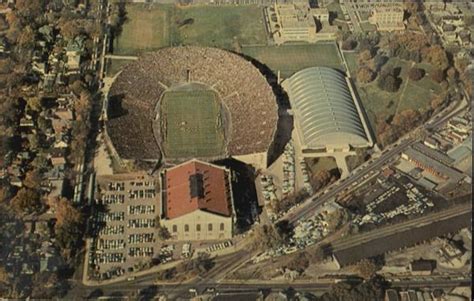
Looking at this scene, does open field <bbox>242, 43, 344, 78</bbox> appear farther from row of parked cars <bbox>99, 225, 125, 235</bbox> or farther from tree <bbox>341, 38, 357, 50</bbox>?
row of parked cars <bbox>99, 225, 125, 235</bbox>

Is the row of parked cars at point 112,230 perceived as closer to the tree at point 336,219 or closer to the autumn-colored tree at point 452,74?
the tree at point 336,219

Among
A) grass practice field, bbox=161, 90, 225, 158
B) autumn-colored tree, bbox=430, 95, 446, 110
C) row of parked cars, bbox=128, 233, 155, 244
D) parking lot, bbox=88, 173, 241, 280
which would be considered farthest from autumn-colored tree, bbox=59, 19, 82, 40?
autumn-colored tree, bbox=430, 95, 446, 110

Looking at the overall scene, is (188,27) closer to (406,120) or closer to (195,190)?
(406,120)

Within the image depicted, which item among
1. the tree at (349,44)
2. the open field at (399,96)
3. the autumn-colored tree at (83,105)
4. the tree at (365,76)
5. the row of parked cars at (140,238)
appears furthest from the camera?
the tree at (349,44)

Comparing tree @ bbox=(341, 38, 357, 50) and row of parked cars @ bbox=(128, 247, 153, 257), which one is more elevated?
tree @ bbox=(341, 38, 357, 50)

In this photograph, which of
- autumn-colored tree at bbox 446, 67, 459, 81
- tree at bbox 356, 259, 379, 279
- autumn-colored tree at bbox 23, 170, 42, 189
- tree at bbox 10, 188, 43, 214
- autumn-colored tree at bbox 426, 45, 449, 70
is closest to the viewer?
tree at bbox 356, 259, 379, 279

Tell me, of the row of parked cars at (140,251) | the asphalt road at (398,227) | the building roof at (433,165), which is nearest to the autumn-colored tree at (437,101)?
the building roof at (433,165)
